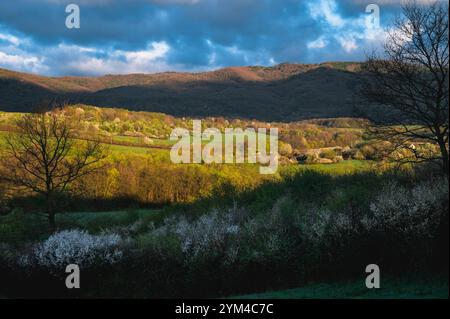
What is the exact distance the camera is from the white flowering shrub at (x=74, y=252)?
21.5 m

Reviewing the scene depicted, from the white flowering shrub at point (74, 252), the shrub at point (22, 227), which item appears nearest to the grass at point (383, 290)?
the white flowering shrub at point (74, 252)

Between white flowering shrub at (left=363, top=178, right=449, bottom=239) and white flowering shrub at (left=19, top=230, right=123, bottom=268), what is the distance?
437 inches

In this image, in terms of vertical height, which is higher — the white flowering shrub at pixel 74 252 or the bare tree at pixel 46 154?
the bare tree at pixel 46 154

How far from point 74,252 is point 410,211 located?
1431 cm

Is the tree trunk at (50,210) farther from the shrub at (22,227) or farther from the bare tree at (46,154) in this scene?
the shrub at (22,227)

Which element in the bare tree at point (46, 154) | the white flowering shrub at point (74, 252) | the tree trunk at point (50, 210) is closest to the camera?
the white flowering shrub at point (74, 252)

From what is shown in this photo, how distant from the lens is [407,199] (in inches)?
680

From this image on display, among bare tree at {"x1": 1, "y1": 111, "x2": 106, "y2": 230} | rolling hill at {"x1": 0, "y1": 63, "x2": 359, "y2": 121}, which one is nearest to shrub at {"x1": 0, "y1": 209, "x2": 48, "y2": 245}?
bare tree at {"x1": 1, "y1": 111, "x2": 106, "y2": 230}

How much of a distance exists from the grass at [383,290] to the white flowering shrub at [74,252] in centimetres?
908

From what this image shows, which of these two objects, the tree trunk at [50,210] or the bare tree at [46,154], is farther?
the bare tree at [46,154]

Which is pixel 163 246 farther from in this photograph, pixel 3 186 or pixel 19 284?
pixel 3 186

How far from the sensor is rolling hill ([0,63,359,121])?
128 metres

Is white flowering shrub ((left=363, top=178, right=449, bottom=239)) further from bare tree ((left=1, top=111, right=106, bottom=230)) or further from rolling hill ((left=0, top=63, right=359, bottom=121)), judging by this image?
rolling hill ((left=0, top=63, right=359, bottom=121))
